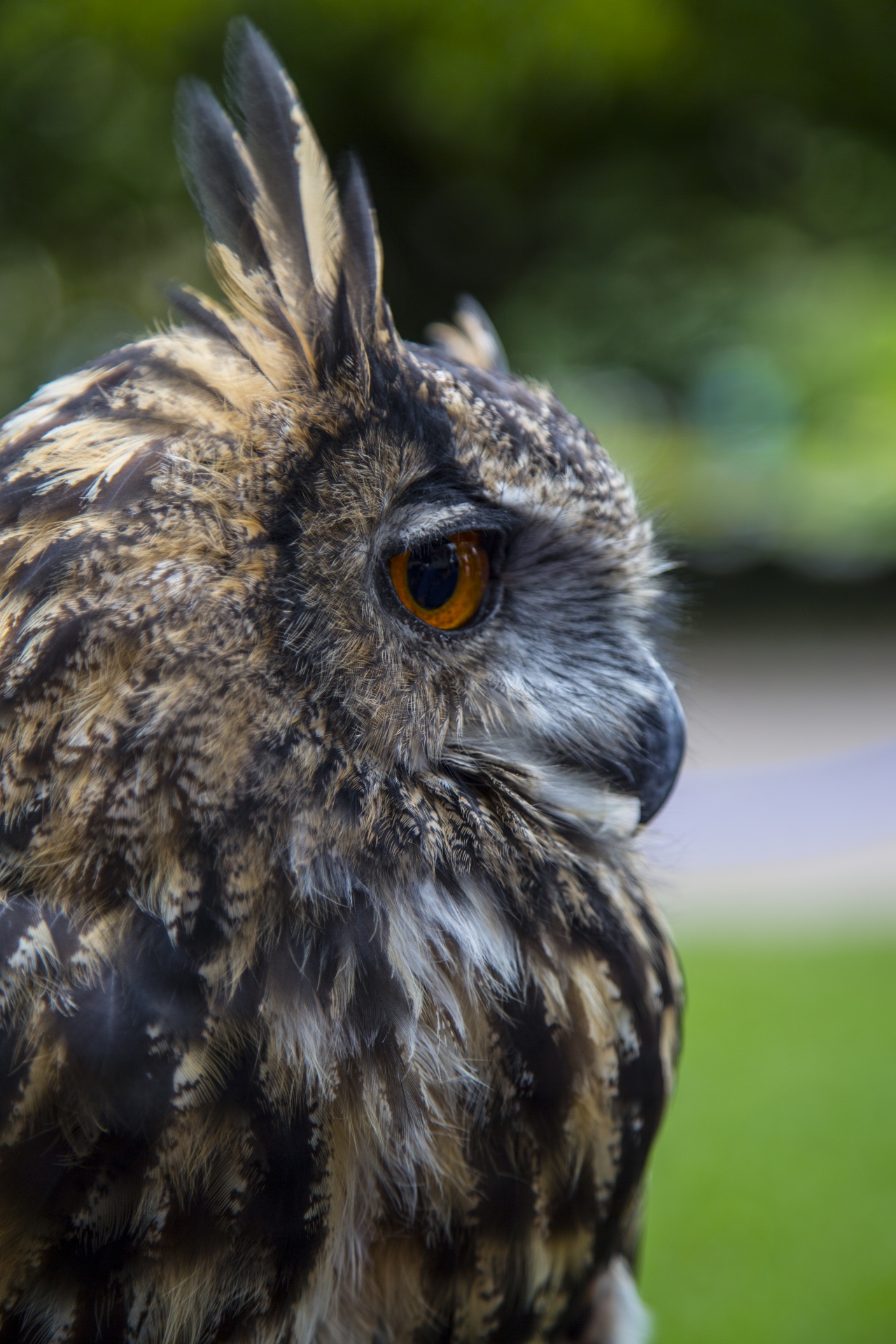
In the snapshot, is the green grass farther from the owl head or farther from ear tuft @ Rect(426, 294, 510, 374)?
ear tuft @ Rect(426, 294, 510, 374)

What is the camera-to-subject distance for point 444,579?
4.25 feet

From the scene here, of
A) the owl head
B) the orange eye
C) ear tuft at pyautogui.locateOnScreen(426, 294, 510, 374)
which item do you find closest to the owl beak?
the owl head

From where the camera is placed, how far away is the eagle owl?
110 cm

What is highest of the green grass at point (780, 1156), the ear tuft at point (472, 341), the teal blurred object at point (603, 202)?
the teal blurred object at point (603, 202)

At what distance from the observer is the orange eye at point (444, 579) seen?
4.14ft

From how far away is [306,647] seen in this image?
1.17 metres

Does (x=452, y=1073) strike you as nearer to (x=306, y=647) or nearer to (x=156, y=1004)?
(x=156, y=1004)

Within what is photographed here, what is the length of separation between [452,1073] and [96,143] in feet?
40.0

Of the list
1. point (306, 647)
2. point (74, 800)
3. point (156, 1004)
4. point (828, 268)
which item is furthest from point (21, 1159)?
point (828, 268)

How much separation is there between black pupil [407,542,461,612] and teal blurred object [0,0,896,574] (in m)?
9.56

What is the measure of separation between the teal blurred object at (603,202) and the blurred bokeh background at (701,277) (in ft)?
0.12

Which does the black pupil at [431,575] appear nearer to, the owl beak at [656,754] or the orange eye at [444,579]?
the orange eye at [444,579]

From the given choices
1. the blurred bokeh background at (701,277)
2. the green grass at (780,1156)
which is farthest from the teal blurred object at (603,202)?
the green grass at (780,1156)

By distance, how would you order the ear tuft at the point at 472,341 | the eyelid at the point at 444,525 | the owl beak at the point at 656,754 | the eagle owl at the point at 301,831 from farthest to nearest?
the ear tuft at the point at 472,341 < the owl beak at the point at 656,754 < the eyelid at the point at 444,525 < the eagle owl at the point at 301,831
